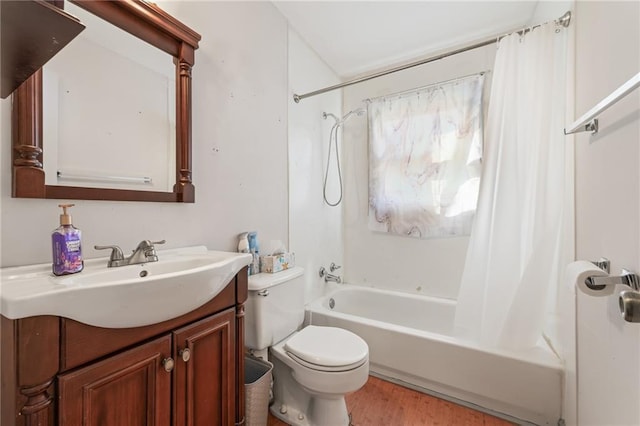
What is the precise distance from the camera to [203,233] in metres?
1.32

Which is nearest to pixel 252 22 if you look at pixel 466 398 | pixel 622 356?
pixel 622 356

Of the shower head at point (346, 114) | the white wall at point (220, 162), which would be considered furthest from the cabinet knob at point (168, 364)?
the shower head at point (346, 114)

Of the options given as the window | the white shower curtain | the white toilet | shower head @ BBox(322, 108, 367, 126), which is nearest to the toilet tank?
the white toilet

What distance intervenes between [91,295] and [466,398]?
188cm

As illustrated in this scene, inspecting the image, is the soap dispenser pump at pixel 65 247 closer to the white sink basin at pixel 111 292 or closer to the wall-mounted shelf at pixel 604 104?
the white sink basin at pixel 111 292

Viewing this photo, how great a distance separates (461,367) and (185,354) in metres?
1.47

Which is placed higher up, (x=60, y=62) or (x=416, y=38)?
(x=416, y=38)

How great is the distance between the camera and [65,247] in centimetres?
78

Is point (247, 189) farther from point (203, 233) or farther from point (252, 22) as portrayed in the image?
point (252, 22)

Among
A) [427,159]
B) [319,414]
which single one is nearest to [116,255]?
[319,414]

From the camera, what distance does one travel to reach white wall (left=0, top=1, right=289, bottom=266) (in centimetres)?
83

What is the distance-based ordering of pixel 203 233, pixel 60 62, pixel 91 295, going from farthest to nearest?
1. pixel 203 233
2. pixel 60 62
3. pixel 91 295

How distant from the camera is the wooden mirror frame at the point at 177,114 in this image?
0.78 meters

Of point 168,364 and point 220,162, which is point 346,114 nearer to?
point 220,162
